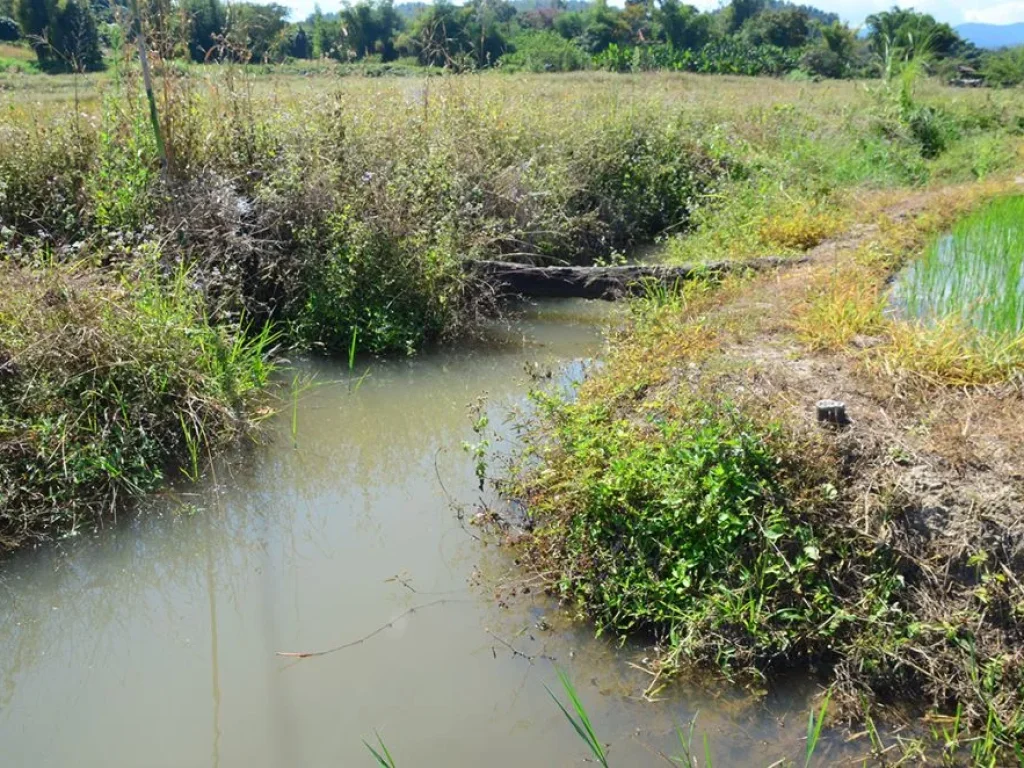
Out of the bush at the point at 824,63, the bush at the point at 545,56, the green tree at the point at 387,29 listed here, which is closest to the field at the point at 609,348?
the green tree at the point at 387,29

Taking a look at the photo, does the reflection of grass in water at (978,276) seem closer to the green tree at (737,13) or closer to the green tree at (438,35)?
the green tree at (438,35)

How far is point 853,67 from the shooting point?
25.6 m

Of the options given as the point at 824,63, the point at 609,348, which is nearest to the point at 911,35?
the point at 609,348

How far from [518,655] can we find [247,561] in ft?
4.24

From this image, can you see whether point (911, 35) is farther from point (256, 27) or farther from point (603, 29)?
point (603, 29)

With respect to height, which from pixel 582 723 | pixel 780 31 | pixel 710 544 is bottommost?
pixel 582 723

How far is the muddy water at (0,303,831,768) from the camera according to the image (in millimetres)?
2742

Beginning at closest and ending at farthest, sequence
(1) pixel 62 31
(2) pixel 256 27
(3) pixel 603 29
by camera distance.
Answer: (2) pixel 256 27 → (1) pixel 62 31 → (3) pixel 603 29

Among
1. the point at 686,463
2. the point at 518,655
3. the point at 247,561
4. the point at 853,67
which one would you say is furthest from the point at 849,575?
the point at 853,67

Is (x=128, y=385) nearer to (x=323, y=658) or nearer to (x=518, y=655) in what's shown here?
(x=323, y=658)

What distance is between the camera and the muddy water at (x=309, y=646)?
2.74 m

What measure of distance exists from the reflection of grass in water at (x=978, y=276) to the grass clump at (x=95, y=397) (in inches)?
140

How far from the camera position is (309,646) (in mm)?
3154

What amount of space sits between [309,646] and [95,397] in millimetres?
1770
